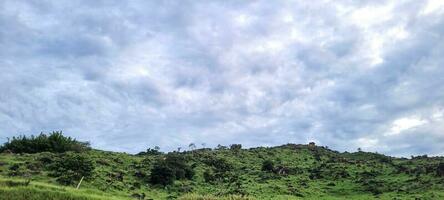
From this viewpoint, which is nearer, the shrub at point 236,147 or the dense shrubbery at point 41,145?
the dense shrubbery at point 41,145

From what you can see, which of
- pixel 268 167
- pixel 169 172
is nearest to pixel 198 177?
pixel 169 172

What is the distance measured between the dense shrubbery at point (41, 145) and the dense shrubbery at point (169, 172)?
15.1m

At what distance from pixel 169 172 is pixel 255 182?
37.3ft

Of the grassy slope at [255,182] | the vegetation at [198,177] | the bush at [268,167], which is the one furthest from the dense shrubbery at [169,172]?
the bush at [268,167]

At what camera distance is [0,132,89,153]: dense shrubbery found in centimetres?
7356

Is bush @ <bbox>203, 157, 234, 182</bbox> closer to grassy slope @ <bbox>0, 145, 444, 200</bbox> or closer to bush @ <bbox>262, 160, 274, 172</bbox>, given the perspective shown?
grassy slope @ <bbox>0, 145, 444, 200</bbox>

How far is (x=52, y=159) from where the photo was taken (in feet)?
205

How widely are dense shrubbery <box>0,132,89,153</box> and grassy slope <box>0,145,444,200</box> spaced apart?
11.7 feet

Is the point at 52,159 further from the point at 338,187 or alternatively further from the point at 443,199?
the point at 443,199

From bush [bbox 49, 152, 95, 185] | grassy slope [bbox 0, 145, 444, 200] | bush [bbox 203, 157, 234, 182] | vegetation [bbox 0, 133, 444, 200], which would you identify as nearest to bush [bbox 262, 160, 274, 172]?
vegetation [bbox 0, 133, 444, 200]

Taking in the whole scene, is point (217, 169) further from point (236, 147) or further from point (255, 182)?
point (236, 147)

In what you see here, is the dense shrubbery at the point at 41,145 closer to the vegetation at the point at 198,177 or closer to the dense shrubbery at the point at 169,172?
the vegetation at the point at 198,177

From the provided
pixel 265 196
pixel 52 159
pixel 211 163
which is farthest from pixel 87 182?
pixel 211 163

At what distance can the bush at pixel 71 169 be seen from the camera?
53.9 metres
